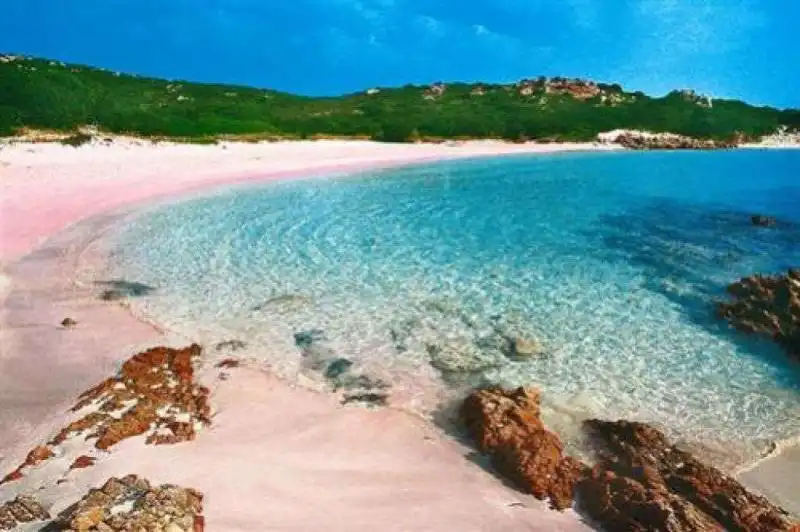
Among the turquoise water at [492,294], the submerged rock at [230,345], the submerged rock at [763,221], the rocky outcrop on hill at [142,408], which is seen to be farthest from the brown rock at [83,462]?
the submerged rock at [763,221]

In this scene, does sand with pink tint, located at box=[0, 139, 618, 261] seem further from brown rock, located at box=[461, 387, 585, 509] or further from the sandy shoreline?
brown rock, located at box=[461, 387, 585, 509]

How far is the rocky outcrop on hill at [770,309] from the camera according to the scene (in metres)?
11.5

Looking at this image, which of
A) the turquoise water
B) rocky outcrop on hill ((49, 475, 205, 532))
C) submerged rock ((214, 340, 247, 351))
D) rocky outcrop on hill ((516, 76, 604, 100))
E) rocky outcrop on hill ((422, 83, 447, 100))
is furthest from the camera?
rocky outcrop on hill ((516, 76, 604, 100))

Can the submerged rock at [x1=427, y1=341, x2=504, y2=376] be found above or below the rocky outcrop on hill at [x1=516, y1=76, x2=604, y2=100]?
below

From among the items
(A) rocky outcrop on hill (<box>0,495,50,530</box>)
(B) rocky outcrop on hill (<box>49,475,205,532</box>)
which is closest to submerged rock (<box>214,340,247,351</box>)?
(B) rocky outcrop on hill (<box>49,475,205,532</box>)

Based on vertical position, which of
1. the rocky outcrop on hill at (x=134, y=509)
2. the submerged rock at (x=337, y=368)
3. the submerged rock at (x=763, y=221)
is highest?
the submerged rock at (x=763, y=221)

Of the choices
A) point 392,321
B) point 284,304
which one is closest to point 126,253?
point 284,304

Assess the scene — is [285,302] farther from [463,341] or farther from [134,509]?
[134,509]

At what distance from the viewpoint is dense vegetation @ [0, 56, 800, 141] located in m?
43.8

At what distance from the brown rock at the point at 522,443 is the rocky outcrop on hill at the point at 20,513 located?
445cm

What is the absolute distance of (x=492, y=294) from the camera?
14023mm

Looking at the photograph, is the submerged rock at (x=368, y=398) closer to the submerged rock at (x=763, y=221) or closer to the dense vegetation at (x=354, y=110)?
the submerged rock at (x=763, y=221)

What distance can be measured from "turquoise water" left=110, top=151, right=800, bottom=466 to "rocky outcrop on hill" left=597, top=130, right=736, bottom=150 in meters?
47.9

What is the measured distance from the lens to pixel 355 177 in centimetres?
3791
